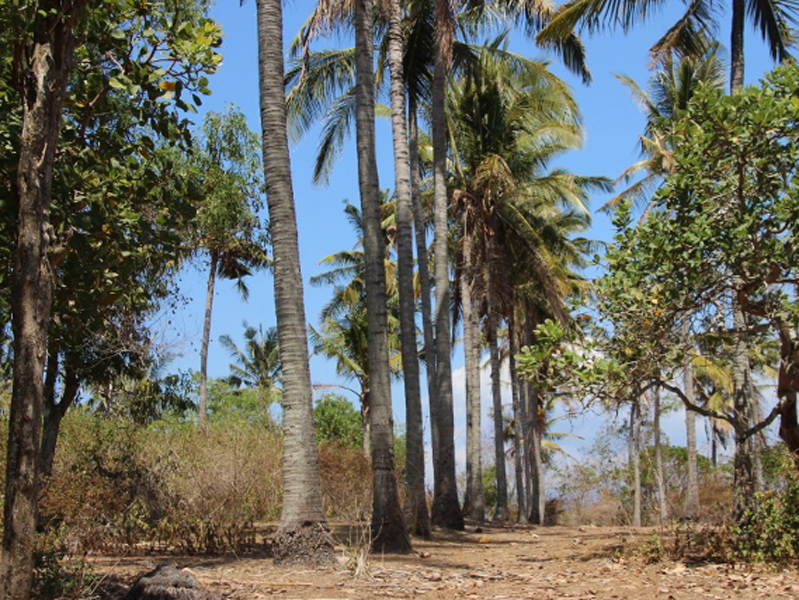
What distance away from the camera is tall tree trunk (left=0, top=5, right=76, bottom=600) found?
207 inches

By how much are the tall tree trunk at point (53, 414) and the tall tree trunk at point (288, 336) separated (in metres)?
5.44

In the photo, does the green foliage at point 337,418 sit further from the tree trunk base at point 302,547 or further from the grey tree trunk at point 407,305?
the tree trunk base at point 302,547

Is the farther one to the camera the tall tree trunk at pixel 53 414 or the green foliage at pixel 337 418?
the green foliage at pixel 337 418

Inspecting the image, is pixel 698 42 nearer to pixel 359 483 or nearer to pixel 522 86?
pixel 522 86

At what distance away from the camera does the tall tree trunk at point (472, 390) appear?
22094 millimetres

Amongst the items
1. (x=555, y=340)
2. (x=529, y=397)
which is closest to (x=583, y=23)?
(x=555, y=340)

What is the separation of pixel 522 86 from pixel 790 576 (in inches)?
673

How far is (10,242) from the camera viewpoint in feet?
23.8

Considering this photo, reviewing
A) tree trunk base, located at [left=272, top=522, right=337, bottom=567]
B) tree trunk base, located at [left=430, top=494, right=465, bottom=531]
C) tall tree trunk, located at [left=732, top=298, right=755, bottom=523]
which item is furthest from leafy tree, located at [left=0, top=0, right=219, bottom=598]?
tree trunk base, located at [left=430, top=494, right=465, bottom=531]

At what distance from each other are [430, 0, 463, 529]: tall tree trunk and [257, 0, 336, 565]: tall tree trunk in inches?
274

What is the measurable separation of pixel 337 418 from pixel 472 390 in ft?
60.0

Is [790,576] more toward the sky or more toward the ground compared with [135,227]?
more toward the ground

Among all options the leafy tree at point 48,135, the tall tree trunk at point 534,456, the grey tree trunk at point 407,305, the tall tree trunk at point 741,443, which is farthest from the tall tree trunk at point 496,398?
the leafy tree at point 48,135

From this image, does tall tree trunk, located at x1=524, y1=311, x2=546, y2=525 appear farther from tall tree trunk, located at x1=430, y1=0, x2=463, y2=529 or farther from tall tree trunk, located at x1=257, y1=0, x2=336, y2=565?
tall tree trunk, located at x1=257, y1=0, x2=336, y2=565
